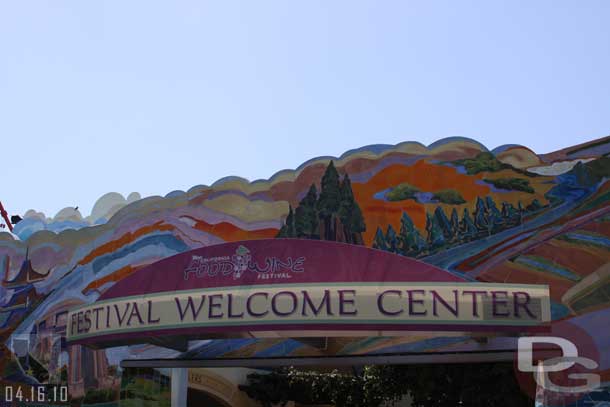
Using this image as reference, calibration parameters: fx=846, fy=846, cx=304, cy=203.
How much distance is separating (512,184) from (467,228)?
4.58 feet

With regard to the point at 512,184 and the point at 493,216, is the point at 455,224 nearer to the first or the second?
the point at 493,216

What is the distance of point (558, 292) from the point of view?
1792cm

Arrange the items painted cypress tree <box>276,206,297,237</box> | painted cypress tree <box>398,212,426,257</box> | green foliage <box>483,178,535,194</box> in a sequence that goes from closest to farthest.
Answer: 1. green foliage <box>483,178,535,194</box>
2. painted cypress tree <box>398,212,426,257</box>
3. painted cypress tree <box>276,206,297,237</box>

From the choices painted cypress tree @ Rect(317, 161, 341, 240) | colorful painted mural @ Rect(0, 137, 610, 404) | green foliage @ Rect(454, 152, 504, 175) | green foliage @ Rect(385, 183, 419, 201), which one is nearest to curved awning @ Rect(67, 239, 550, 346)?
colorful painted mural @ Rect(0, 137, 610, 404)

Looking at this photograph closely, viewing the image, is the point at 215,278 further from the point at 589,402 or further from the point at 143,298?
the point at 589,402

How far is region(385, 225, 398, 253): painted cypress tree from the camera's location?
19.8 metres

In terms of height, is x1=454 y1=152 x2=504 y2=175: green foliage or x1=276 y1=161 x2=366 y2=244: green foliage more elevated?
x1=454 y1=152 x2=504 y2=175: green foliage

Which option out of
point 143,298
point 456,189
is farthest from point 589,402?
point 143,298

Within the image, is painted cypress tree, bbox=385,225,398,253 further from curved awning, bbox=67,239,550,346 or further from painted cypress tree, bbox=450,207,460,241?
curved awning, bbox=67,239,550,346

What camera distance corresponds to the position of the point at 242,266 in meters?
19.5

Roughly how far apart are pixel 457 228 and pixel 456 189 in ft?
2.99

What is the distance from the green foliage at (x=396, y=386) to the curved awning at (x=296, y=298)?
4.12m

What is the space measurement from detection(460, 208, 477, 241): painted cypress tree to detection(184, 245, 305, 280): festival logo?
144 inches

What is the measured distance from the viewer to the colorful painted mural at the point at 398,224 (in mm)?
18047
